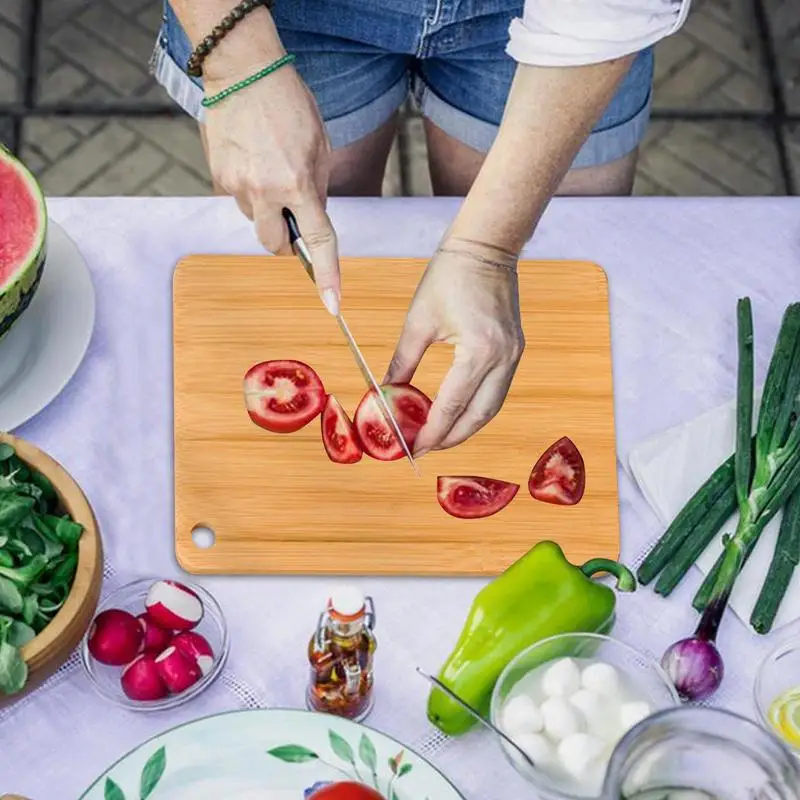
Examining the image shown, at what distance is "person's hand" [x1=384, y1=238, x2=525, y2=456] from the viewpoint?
5.08ft

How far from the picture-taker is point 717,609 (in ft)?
4.90

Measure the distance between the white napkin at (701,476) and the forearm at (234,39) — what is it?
61 centimetres

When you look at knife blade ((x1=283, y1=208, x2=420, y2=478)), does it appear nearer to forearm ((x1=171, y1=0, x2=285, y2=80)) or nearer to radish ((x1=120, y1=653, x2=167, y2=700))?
forearm ((x1=171, y1=0, x2=285, y2=80))

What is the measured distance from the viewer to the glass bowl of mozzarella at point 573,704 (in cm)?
131

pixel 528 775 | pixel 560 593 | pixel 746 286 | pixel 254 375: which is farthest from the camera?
pixel 746 286

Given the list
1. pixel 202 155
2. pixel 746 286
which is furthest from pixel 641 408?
pixel 202 155

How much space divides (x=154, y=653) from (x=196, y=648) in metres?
0.04

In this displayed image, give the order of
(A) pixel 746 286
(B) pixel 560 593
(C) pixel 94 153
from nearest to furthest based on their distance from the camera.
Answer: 1. (B) pixel 560 593
2. (A) pixel 746 286
3. (C) pixel 94 153

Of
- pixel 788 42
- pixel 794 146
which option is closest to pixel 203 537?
pixel 794 146

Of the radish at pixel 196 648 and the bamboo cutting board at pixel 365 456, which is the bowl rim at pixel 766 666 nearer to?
the bamboo cutting board at pixel 365 456

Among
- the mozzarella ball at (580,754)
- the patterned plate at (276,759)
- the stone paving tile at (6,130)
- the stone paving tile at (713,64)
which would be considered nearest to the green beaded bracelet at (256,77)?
the patterned plate at (276,759)

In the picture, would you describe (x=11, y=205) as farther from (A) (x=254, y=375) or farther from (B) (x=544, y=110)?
(B) (x=544, y=110)

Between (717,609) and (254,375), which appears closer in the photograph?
(717,609)

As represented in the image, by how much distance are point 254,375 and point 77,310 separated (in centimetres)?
22
